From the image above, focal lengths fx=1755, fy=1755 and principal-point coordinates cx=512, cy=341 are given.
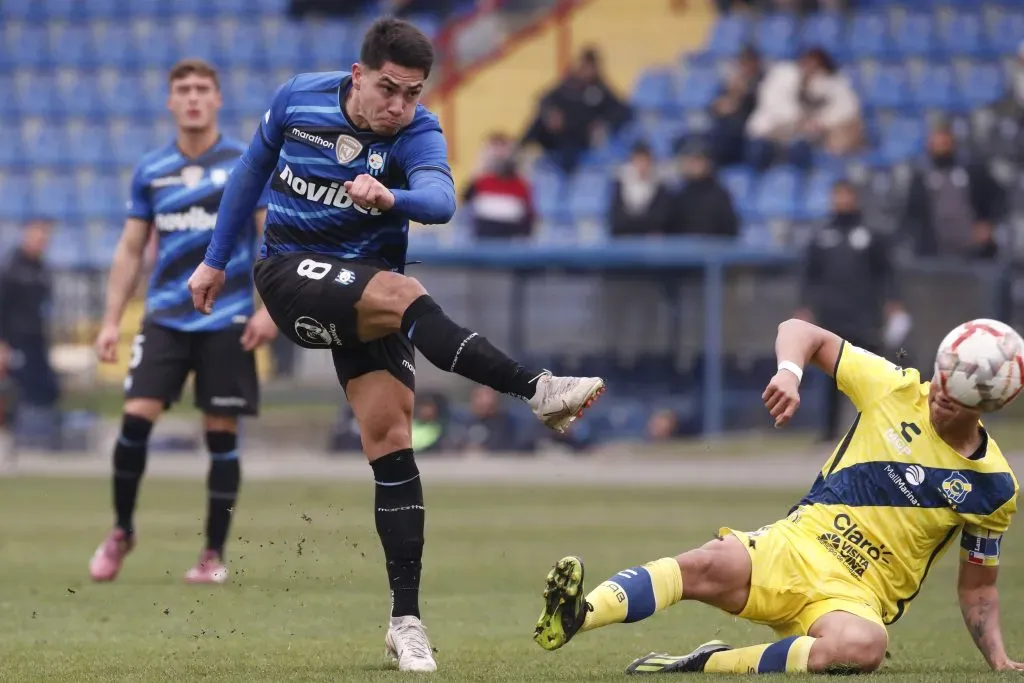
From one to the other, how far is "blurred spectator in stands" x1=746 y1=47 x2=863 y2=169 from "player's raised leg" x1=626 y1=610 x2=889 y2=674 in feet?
49.6

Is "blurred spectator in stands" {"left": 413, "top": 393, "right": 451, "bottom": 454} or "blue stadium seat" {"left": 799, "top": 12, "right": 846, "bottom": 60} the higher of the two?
"blue stadium seat" {"left": 799, "top": 12, "right": 846, "bottom": 60}

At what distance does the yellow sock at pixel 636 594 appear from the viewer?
17.8ft

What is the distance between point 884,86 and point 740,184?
2926 mm

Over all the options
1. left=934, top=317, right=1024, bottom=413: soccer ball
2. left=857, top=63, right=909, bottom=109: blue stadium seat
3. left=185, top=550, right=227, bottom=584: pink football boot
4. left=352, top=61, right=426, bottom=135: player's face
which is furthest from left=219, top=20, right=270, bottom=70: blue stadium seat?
left=934, top=317, right=1024, bottom=413: soccer ball

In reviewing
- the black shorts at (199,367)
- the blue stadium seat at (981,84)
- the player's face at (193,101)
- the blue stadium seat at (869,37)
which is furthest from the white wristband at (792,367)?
the blue stadium seat at (869,37)

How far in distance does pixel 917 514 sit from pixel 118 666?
2.70 m

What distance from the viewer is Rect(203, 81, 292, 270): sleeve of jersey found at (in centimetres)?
618

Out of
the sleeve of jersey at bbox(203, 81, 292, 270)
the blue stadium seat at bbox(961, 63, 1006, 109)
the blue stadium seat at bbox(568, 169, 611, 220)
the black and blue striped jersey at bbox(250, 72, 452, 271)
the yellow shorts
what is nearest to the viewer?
the yellow shorts

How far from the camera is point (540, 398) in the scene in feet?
18.1

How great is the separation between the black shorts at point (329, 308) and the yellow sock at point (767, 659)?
1437 millimetres

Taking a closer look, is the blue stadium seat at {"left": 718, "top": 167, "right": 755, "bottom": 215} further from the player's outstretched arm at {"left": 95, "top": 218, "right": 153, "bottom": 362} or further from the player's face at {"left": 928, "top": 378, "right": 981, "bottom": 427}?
the player's face at {"left": 928, "top": 378, "right": 981, "bottom": 427}

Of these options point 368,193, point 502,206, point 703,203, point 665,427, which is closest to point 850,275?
point 703,203

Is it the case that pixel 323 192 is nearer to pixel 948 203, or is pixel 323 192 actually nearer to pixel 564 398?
pixel 564 398

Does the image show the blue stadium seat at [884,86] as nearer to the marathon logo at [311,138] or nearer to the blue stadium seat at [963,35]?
the blue stadium seat at [963,35]
